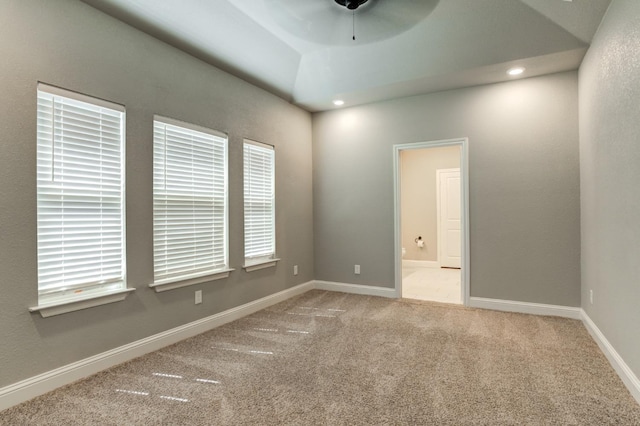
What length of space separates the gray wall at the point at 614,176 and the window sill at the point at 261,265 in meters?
3.32

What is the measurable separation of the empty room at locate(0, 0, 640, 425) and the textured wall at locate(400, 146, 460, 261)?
2286mm

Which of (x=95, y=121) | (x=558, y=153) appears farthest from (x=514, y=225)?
(x=95, y=121)

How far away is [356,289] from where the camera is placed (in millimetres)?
4934

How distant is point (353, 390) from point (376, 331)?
1180 millimetres

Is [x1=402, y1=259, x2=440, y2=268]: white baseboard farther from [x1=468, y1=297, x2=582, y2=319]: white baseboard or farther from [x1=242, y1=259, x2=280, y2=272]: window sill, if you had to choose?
[x1=242, y1=259, x2=280, y2=272]: window sill

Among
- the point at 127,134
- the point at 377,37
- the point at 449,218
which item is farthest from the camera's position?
the point at 449,218

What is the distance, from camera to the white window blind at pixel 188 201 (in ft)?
10.1

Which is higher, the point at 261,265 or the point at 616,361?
the point at 261,265

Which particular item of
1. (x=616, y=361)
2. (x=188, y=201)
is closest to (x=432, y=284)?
(x=616, y=361)

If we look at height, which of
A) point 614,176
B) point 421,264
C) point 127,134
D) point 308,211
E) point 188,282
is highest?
point 127,134

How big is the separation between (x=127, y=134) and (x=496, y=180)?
385cm

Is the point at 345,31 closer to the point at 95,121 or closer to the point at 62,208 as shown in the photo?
the point at 95,121

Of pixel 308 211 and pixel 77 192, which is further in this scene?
pixel 308 211

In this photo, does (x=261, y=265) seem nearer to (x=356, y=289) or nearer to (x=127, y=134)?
(x=356, y=289)
